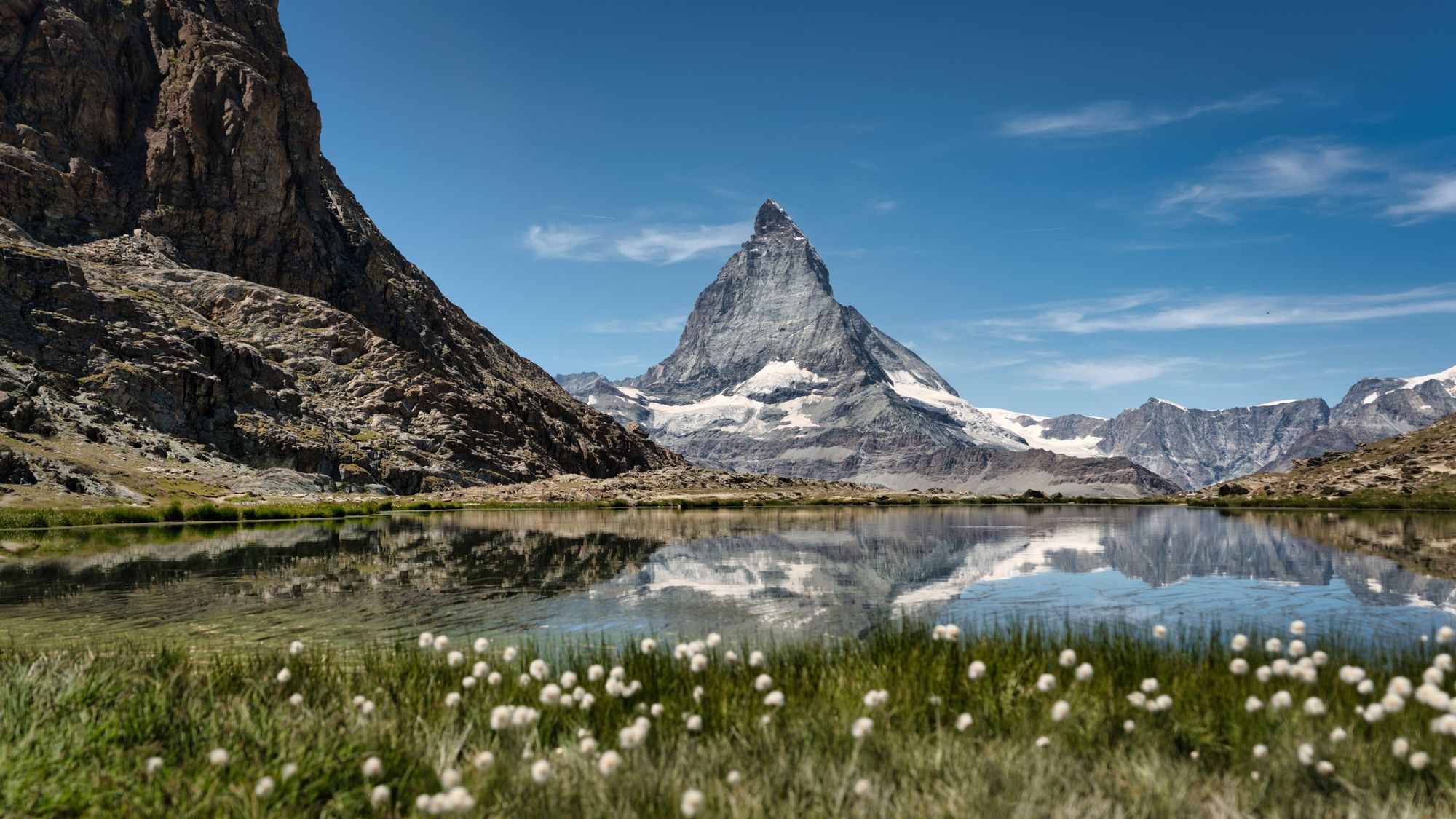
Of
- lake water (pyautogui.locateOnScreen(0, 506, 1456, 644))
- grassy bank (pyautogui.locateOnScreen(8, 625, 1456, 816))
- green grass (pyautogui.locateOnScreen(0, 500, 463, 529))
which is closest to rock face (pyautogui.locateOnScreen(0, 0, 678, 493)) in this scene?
green grass (pyautogui.locateOnScreen(0, 500, 463, 529))

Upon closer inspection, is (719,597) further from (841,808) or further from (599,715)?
(841,808)

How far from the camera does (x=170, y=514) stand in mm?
75750

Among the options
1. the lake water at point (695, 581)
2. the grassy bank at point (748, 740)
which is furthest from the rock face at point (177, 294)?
the grassy bank at point (748, 740)

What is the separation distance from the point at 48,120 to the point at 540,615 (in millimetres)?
217098

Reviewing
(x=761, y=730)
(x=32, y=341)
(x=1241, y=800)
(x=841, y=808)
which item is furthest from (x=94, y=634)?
(x=32, y=341)

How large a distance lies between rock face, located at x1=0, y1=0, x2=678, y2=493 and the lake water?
73.3 metres

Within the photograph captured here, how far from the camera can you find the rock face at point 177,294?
120938 millimetres

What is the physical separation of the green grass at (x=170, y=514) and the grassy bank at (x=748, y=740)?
6837cm

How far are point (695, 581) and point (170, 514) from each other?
6733 centimetres

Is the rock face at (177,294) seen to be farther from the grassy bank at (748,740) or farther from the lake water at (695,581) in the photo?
the grassy bank at (748,740)

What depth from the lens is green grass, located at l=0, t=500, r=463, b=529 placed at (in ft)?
212

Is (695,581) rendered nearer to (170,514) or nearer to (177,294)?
(170,514)

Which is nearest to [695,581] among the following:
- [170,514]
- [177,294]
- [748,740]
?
[748,740]

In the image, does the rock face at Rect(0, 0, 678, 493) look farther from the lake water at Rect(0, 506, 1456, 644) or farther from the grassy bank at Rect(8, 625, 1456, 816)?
the grassy bank at Rect(8, 625, 1456, 816)
